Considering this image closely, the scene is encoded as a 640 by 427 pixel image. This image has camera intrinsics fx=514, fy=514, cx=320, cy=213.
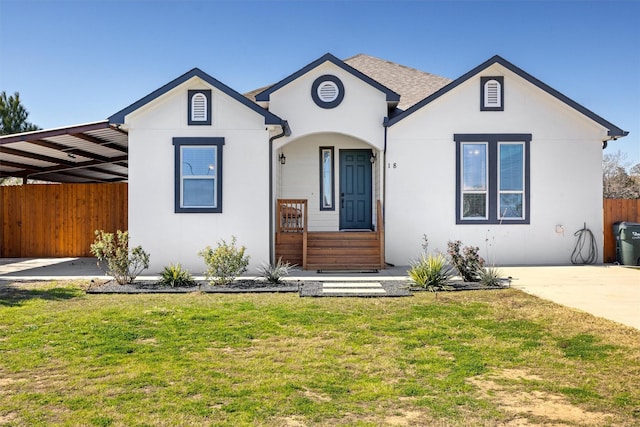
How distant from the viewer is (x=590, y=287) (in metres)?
9.95

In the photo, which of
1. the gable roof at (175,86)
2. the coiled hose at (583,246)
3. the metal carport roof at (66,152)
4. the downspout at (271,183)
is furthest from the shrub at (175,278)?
the coiled hose at (583,246)

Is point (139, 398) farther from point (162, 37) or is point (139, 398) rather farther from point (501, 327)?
point (162, 37)

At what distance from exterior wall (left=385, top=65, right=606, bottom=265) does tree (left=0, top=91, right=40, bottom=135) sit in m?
21.4

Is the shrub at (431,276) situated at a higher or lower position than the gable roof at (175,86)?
lower

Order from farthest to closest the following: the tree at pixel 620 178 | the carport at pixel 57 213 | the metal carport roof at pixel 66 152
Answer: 1. the tree at pixel 620 178
2. the carport at pixel 57 213
3. the metal carport roof at pixel 66 152

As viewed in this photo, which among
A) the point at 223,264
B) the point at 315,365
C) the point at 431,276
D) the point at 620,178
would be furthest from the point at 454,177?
the point at 620,178

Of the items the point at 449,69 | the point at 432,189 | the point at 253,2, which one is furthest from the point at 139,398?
the point at 449,69

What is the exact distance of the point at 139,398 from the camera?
4121 mm

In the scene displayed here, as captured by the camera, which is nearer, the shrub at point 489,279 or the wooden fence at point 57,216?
Answer: the shrub at point 489,279

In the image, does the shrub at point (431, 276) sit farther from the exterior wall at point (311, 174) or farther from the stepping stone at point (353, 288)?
the exterior wall at point (311, 174)

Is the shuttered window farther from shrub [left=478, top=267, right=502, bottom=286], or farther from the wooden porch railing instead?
shrub [left=478, top=267, right=502, bottom=286]

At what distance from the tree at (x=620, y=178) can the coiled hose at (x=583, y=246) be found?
44.7ft

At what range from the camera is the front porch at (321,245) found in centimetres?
1283

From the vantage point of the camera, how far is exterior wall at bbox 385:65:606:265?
45.0 ft
